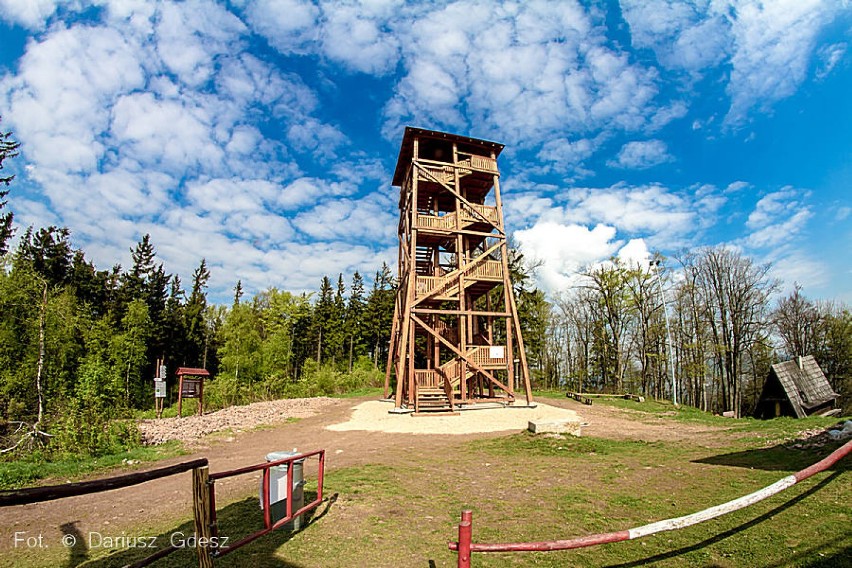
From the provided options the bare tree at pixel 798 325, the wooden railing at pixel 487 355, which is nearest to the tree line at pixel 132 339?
the wooden railing at pixel 487 355

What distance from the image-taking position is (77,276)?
134 ft

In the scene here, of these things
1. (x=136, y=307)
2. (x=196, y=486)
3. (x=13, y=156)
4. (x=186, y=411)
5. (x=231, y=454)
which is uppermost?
(x=13, y=156)

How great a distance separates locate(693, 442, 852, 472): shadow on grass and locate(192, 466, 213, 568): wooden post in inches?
316

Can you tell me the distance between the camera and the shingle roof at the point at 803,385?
15.9 metres

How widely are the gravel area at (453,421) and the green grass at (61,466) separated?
6.29m

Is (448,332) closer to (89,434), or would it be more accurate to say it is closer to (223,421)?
(223,421)

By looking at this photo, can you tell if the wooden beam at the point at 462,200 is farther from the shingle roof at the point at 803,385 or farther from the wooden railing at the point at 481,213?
the shingle roof at the point at 803,385

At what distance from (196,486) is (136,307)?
3800 cm

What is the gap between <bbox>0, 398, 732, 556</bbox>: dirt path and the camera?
6156 millimetres

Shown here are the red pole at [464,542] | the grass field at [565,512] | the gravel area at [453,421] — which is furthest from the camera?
the gravel area at [453,421]

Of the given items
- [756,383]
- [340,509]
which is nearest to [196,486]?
[340,509]

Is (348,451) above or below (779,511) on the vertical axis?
below

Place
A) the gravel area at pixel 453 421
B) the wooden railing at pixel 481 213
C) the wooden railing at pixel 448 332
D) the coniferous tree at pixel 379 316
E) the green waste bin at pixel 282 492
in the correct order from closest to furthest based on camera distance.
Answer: the green waste bin at pixel 282 492 → the gravel area at pixel 453 421 → the wooden railing at pixel 481 213 → the wooden railing at pixel 448 332 → the coniferous tree at pixel 379 316

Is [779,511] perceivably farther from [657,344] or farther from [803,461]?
[657,344]
